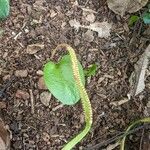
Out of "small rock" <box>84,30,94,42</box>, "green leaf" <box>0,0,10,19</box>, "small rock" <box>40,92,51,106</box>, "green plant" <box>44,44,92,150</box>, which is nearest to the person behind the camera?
"green plant" <box>44,44,92,150</box>

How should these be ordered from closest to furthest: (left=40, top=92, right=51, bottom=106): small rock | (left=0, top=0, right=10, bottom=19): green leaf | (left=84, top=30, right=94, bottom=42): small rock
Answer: (left=0, top=0, right=10, bottom=19): green leaf → (left=40, top=92, right=51, bottom=106): small rock → (left=84, top=30, right=94, bottom=42): small rock

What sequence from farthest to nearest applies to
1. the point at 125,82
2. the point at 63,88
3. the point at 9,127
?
the point at 125,82
the point at 9,127
the point at 63,88

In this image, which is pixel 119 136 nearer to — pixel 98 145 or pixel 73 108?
pixel 98 145

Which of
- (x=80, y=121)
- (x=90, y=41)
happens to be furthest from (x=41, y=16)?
(x=80, y=121)

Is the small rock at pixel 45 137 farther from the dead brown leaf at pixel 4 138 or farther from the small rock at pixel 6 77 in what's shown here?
the small rock at pixel 6 77

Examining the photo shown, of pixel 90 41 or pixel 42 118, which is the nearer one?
pixel 42 118

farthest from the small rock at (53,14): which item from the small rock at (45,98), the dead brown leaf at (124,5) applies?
the small rock at (45,98)

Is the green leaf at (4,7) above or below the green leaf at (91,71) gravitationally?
above

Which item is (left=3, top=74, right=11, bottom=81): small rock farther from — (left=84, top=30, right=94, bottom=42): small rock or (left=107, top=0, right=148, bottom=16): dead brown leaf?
(left=107, top=0, right=148, bottom=16): dead brown leaf

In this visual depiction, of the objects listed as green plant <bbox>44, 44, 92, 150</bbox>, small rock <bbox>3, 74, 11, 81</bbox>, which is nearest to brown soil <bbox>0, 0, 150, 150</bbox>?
small rock <bbox>3, 74, 11, 81</bbox>
